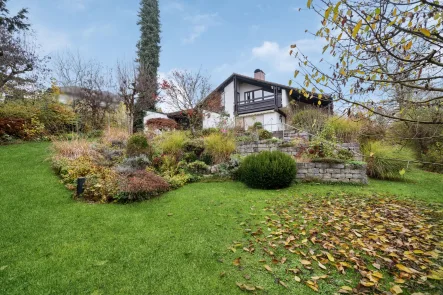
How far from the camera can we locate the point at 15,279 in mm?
2471

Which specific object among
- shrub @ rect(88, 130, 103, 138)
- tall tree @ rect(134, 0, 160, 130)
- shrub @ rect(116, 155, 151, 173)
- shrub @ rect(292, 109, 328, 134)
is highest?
tall tree @ rect(134, 0, 160, 130)

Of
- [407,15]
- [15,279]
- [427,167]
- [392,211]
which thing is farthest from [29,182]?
[427,167]

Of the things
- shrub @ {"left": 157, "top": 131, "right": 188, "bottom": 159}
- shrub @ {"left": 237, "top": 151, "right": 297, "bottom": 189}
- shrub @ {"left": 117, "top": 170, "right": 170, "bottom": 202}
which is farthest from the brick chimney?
Result: shrub @ {"left": 117, "top": 170, "right": 170, "bottom": 202}

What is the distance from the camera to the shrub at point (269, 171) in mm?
6789

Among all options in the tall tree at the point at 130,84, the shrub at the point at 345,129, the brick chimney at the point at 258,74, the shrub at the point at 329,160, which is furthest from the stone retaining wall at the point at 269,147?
the brick chimney at the point at 258,74

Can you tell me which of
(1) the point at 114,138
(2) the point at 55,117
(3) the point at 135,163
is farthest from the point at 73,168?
(2) the point at 55,117

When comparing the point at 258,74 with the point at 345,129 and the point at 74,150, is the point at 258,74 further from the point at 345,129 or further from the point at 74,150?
the point at 74,150

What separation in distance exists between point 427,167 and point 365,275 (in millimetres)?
12485

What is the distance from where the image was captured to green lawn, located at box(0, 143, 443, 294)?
2.43 m

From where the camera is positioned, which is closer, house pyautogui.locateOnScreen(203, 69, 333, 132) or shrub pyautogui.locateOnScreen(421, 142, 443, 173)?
shrub pyautogui.locateOnScreen(421, 142, 443, 173)

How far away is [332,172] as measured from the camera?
7754mm

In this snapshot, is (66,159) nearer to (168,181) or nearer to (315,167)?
(168,181)

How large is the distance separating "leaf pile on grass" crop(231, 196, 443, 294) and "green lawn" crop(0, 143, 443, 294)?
34 centimetres

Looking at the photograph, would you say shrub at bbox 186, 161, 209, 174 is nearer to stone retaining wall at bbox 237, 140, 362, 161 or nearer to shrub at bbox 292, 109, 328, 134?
stone retaining wall at bbox 237, 140, 362, 161
